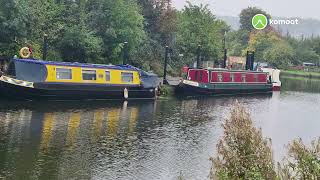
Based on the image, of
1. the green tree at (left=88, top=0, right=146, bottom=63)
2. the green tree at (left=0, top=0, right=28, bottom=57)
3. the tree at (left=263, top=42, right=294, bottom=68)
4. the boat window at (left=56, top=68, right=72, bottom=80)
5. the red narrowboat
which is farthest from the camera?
the tree at (left=263, top=42, right=294, bottom=68)

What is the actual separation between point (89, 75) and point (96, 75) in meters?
0.60

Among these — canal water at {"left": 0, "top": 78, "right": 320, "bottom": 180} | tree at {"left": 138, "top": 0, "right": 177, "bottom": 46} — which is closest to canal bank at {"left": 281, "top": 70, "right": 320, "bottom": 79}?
tree at {"left": 138, "top": 0, "right": 177, "bottom": 46}

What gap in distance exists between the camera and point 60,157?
18.8 metres

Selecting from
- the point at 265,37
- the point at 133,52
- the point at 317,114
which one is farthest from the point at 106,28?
the point at 265,37

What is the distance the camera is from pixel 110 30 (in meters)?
43.5

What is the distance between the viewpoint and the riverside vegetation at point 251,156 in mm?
9344

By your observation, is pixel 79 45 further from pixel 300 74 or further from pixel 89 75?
pixel 300 74

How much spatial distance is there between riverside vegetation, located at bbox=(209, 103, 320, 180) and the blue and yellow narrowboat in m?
24.2

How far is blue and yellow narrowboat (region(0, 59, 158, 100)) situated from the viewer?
32.2 m

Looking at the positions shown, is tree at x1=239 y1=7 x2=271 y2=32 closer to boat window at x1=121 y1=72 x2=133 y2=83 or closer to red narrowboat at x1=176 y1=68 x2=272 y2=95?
red narrowboat at x1=176 y1=68 x2=272 y2=95

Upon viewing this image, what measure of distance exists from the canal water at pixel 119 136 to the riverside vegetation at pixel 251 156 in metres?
2.18

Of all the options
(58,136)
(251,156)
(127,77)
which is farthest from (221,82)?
(251,156)

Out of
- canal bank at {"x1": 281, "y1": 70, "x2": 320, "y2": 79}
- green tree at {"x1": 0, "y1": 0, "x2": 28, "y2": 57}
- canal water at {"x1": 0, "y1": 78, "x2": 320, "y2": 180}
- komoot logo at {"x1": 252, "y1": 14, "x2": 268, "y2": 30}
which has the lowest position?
canal bank at {"x1": 281, "y1": 70, "x2": 320, "y2": 79}

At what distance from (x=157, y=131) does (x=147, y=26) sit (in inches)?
1310
